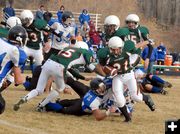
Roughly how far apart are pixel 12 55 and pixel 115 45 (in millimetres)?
2277

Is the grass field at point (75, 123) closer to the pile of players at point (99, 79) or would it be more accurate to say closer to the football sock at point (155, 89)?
the pile of players at point (99, 79)

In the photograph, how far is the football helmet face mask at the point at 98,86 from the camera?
27.6ft

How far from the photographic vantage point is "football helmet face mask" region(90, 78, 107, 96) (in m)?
8.42

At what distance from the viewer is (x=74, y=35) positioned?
1188 centimetres

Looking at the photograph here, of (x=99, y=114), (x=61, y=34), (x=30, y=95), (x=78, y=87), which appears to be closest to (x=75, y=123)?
(x=99, y=114)

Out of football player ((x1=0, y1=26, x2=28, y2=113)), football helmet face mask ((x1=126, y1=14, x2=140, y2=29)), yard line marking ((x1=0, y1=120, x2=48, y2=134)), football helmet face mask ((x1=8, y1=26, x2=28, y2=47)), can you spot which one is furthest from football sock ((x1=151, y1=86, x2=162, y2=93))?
football helmet face mask ((x1=8, y1=26, x2=28, y2=47))

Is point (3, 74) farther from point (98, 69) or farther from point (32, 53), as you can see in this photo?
point (32, 53)

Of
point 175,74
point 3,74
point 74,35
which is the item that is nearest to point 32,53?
point 74,35

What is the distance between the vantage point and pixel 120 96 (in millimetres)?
8391

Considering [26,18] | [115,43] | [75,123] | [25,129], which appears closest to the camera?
[25,129]

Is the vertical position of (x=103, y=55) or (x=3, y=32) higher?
(x=3, y=32)

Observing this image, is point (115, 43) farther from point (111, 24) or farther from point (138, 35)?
point (138, 35)

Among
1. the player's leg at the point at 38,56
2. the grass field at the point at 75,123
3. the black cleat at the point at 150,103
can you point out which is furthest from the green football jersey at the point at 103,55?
the player's leg at the point at 38,56

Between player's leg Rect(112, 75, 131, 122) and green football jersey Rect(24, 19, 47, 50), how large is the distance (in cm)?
359
